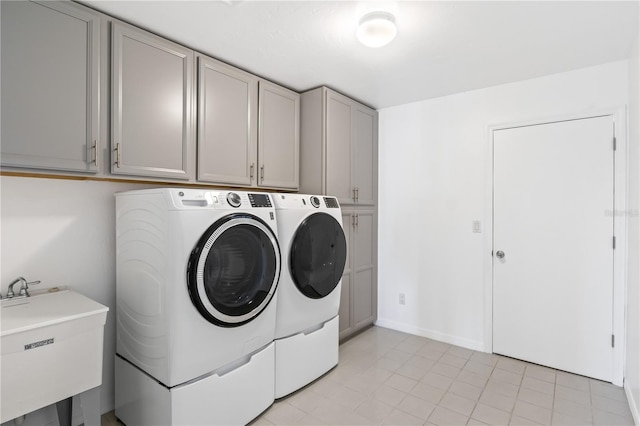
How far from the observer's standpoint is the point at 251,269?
75.4 inches

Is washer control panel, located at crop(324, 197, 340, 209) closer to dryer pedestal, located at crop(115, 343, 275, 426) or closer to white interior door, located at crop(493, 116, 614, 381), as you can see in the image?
dryer pedestal, located at crop(115, 343, 275, 426)

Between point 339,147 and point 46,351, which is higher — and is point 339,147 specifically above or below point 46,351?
above

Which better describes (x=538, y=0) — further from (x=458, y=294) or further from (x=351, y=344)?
(x=351, y=344)

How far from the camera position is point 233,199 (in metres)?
1.86

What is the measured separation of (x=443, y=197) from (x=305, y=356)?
192 cm

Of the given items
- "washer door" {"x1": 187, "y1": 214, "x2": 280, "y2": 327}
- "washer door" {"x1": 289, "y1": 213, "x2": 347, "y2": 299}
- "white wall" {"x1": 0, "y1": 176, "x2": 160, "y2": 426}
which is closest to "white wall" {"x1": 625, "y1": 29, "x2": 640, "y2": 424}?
"washer door" {"x1": 289, "y1": 213, "x2": 347, "y2": 299}

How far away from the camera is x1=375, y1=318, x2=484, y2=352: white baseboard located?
2998 millimetres

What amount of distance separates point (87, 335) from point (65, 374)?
6.5 inches

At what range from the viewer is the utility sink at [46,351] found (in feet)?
4.19

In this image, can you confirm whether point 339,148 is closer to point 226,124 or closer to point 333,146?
point 333,146

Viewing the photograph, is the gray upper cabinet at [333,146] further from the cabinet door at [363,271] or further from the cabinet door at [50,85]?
the cabinet door at [50,85]

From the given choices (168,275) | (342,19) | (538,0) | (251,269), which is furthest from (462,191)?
(168,275)

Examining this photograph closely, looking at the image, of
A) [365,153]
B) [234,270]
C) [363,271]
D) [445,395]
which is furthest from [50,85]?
[445,395]

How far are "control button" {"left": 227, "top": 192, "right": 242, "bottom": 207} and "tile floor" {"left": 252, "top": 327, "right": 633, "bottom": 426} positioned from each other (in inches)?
51.8
